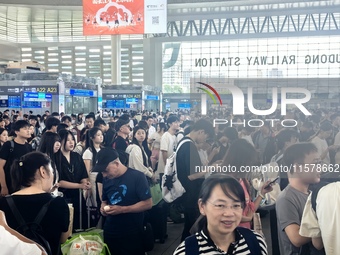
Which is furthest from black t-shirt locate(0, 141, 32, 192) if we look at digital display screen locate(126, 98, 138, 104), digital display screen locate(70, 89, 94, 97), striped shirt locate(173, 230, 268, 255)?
digital display screen locate(126, 98, 138, 104)

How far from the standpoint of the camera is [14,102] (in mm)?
16859

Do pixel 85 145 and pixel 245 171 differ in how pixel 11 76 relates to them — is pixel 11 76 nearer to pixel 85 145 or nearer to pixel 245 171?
pixel 85 145

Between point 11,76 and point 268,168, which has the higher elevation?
point 11,76

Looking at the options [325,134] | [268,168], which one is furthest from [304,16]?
[268,168]

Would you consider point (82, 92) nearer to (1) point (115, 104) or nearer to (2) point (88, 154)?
(1) point (115, 104)

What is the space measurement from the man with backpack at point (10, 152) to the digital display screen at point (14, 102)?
12232 millimetres

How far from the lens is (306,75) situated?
384 cm

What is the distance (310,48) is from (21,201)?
277cm

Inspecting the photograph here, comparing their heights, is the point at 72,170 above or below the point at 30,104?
below

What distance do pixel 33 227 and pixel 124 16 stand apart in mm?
22081

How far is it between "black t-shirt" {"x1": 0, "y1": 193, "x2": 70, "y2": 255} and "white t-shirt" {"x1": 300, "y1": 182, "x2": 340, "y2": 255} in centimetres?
155

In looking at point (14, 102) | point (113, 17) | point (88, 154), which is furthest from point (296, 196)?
point (113, 17)

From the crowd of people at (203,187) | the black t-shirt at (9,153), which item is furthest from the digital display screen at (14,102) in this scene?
the black t-shirt at (9,153)

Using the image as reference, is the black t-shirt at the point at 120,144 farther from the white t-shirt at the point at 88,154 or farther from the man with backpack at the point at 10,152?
the man with backpack at the point at 10,152
